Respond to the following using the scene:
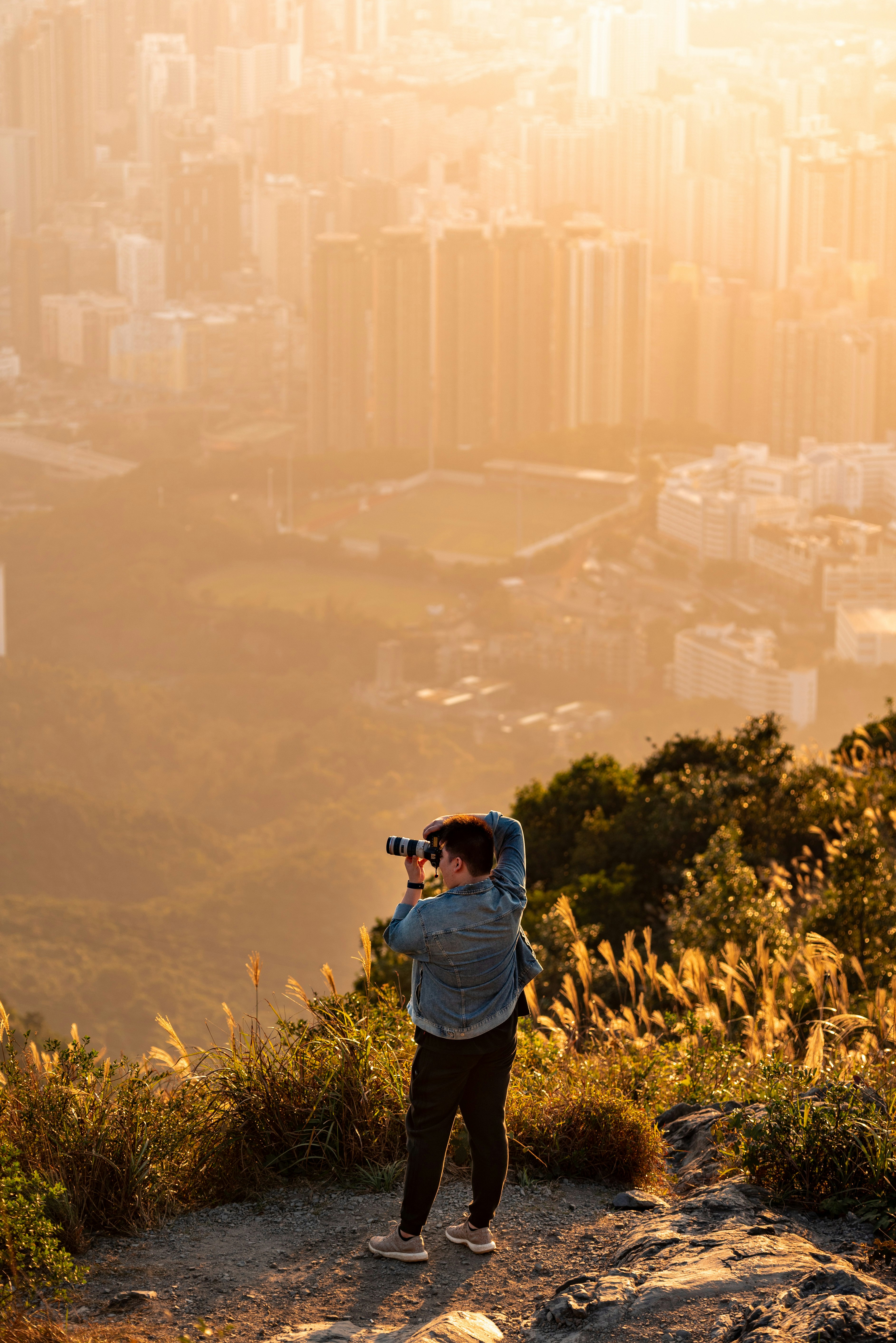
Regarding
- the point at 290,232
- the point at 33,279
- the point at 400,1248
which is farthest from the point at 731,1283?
the point at 290,232

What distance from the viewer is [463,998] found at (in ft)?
8.01

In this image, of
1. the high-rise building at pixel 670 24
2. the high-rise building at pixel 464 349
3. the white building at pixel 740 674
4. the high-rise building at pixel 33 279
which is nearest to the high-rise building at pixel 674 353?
the high-rise building at pixel 464 349

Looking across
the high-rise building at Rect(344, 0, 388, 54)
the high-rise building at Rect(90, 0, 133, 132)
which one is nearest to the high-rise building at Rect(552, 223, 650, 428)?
the high-rise building at Rect(344, 0, 388, 54)

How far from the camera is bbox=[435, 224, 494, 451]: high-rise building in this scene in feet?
342

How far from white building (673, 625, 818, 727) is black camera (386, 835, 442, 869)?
245 feet

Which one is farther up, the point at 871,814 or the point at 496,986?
the point at 496,986

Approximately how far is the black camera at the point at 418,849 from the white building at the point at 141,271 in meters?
120

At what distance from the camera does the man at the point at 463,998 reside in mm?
2436

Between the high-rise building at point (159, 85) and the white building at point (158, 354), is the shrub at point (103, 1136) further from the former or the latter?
the high-rise building at point (159, 85)

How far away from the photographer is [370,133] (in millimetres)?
123875

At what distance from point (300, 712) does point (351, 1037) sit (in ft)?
262

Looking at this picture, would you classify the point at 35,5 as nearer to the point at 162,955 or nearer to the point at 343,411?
the point at 343,411

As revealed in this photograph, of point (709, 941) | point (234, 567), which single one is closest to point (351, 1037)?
point (709, 941)

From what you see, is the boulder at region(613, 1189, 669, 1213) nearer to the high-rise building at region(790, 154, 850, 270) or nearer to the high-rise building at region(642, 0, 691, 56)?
the high-rise building at region(790, 154, 850, 270)
